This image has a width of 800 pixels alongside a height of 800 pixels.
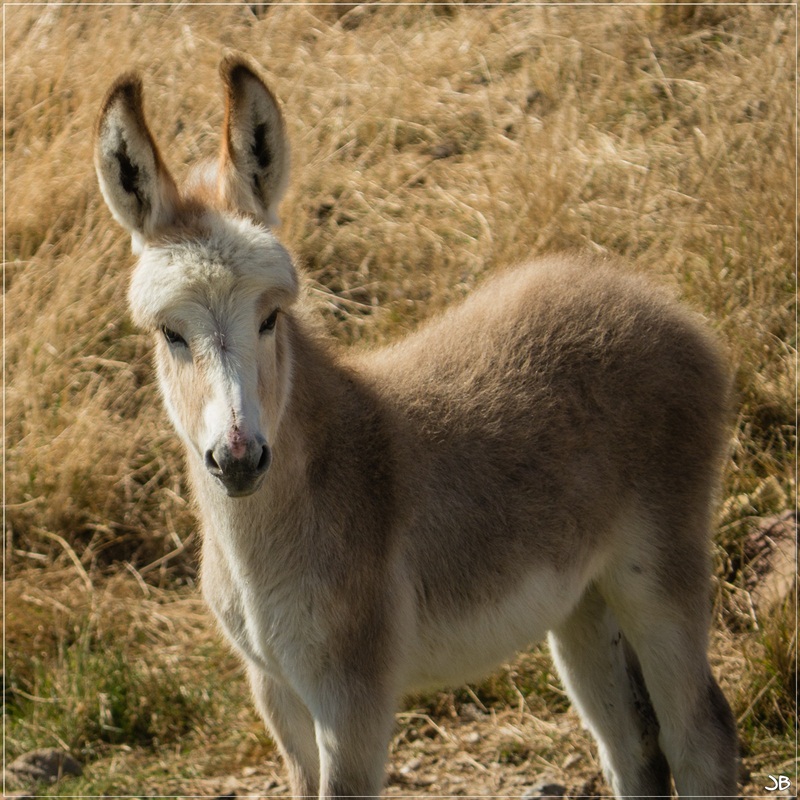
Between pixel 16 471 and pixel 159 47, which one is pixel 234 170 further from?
pixel 159 47

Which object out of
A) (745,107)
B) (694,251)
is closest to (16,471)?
(694,251)

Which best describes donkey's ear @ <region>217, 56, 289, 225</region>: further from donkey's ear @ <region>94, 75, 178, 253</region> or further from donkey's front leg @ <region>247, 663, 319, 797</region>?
donkey's front leg @ <region>247, 663, 319, 797</region>

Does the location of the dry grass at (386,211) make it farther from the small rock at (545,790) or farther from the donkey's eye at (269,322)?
the donkey's eye at (269,322)

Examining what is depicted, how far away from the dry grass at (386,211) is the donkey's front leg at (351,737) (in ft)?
6.62

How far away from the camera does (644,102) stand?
27.6 ft

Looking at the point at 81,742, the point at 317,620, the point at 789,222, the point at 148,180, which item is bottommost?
the point at 81,742

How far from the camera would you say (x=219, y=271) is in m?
3.21

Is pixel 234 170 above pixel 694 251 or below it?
above

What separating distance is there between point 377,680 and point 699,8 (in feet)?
23.7

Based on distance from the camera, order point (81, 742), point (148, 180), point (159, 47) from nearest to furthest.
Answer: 1. point (148, 180)
2. point (81, 742)
3. point (159, 47)

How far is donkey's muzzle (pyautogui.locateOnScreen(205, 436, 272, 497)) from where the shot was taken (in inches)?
117

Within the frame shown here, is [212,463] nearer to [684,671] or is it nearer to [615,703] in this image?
[684,671]

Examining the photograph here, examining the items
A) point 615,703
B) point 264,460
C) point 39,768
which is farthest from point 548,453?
point 39,768

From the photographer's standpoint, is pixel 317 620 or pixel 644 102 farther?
pixel 644 102
